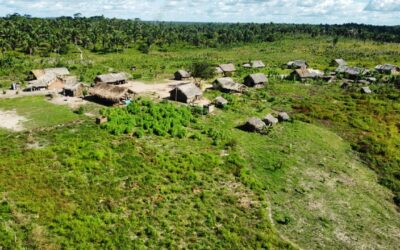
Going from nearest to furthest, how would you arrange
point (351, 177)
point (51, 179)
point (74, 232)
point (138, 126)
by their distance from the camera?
point (74, 232)
point (51, 179)
point (351, 177)
point (138, 126)

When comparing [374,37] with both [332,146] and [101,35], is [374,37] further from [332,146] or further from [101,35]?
A: [332,146]

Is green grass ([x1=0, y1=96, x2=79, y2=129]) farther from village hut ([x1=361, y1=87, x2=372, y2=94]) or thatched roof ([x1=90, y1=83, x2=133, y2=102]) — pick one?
village hut ([x1=361, y1=87, x2=372, y2=94])

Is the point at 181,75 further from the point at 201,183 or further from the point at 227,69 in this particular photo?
the point at 201,183

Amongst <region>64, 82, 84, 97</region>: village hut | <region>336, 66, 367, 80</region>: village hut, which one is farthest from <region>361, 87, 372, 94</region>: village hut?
<region>64, 82, 84, 97</region>: village hut

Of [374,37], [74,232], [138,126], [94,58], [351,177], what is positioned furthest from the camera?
[374,37]

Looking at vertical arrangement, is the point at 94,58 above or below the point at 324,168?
above

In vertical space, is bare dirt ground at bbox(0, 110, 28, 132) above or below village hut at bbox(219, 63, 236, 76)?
below

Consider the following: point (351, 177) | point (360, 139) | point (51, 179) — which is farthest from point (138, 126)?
point (360, 139)
